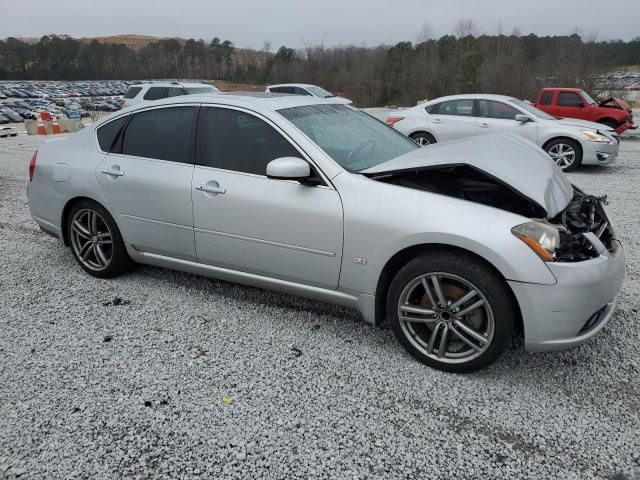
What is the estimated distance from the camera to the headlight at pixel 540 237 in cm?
260

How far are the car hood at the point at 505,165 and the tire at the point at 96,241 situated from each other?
90.2 inches

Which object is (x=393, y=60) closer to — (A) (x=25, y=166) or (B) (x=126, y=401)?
(A) (x=25, y=166)

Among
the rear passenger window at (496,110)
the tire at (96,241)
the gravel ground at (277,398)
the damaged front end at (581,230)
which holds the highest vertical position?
the rear passenger window at (496,110)

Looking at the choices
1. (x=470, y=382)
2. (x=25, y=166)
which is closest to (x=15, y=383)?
(x=470, y=382)

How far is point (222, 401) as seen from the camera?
274 cm

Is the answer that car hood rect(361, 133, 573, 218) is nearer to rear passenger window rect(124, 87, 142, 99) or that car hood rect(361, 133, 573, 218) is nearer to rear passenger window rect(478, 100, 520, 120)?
rear passenger window rect(478, 100, 520, 120)

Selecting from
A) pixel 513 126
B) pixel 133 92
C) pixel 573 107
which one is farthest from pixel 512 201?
pixel 133 92

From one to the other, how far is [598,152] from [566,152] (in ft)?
1.87

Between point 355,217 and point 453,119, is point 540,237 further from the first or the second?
point 453,119

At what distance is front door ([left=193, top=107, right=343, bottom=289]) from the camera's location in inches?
124

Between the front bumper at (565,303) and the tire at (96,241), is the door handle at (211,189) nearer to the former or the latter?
the tire at (96,241)

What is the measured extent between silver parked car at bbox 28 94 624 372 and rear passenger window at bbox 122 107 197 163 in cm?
1

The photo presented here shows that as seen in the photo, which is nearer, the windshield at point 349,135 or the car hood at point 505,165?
the car hood at point 505,165

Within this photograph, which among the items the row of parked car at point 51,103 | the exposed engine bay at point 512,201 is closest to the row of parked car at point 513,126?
the exposed engine bay at point 512,201
